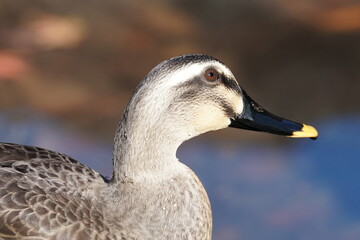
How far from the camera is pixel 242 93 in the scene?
3174 mm

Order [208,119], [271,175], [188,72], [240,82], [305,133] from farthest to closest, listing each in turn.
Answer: [240,82] < [271,175] < [305,133] < [208,119] < [188,72]

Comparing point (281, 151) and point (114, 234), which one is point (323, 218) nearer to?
point (281, 151)

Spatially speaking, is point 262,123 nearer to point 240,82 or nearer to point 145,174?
point 145,174

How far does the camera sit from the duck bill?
3195 mm

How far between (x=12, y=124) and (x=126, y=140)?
2.26m

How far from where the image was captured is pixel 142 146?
10.0 ft

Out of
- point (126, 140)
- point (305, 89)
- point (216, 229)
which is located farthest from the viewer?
point (305, 89)

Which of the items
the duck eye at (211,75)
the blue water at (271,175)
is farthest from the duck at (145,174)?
the blue water at (271,175)

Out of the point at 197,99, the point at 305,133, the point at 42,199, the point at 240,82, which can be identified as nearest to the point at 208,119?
the point at 197,99

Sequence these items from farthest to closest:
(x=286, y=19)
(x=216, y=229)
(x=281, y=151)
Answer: (x=286, y=19) < (x=281, y=151) < (x=216, y=229)

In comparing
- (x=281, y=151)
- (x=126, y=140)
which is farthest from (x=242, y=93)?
(x=281, y=151)

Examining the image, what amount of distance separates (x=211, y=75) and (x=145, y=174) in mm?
400

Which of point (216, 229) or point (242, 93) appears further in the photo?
point (216, 229)

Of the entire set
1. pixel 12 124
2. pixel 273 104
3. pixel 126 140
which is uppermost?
pixel 273 104
